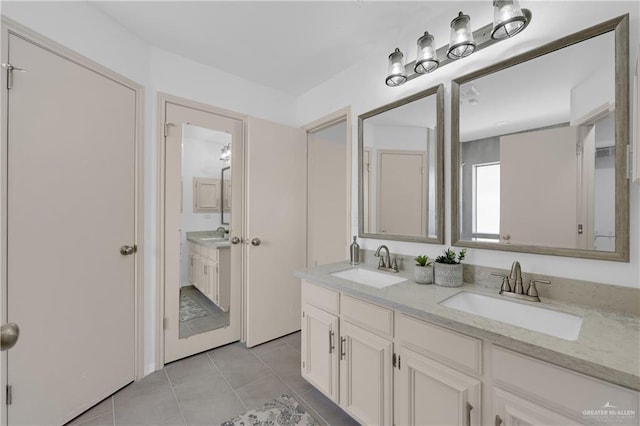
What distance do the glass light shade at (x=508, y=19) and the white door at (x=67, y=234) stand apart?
7.66 feet

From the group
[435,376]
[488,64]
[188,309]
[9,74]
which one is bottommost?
[188,309]

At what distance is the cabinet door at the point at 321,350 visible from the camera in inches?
61.6

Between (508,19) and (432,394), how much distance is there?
174cm

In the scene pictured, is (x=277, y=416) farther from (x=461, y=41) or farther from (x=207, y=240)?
(x=461, y=41)

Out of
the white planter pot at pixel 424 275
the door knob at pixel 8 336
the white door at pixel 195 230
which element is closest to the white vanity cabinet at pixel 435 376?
the white planter pot at pixel 424 275

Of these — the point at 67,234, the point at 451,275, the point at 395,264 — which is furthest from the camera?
the point at 395,264

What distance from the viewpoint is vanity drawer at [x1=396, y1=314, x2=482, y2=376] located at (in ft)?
3.23

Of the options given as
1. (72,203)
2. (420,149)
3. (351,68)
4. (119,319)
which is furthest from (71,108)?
(420,149)

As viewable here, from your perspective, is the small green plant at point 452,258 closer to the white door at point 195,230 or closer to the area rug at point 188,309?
the white door at point 195,230

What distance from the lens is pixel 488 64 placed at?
1456 millimetres

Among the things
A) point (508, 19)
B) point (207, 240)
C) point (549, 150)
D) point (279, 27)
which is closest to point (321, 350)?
point (207, 240)

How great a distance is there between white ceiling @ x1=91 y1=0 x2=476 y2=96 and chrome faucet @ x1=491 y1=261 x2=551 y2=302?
145 cm

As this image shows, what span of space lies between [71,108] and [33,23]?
0.42 m

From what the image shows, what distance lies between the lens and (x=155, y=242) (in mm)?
2068
